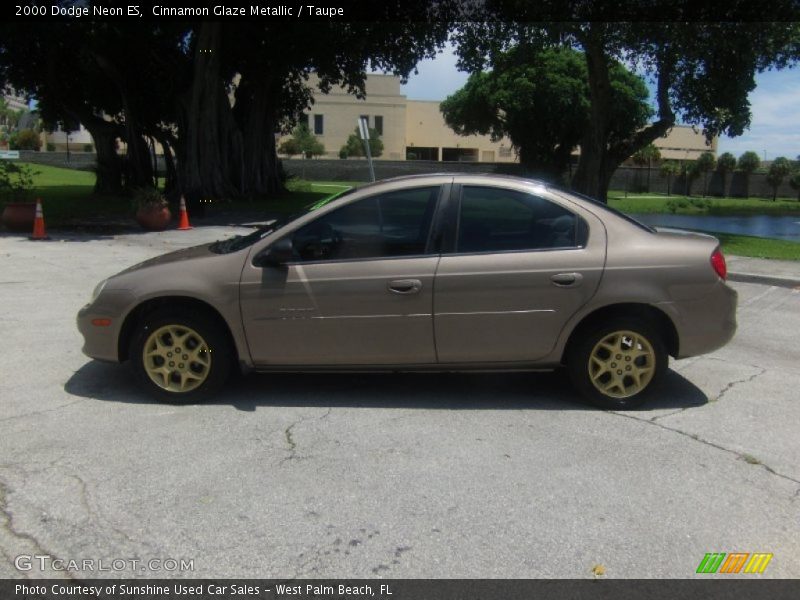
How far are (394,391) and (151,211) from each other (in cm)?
1278

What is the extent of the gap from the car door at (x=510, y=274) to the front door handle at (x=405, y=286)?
0.45ft

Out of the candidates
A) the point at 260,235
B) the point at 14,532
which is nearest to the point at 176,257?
the point at 260,235

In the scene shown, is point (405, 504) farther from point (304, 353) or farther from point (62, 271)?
point (62, 271)

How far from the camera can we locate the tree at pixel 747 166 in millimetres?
53688

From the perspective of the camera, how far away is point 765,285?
10.5 metres

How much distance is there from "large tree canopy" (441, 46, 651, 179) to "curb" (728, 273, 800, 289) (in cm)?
3295

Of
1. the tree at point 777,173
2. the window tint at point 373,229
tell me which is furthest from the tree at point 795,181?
the window tint at point 373,229

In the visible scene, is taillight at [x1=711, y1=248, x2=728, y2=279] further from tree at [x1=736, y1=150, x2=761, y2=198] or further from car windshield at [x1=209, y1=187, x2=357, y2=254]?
tree at [x1=736, y1=150, x2=761, y2=198]

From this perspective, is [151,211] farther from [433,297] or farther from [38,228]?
[433,297]

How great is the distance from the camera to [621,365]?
5004mm

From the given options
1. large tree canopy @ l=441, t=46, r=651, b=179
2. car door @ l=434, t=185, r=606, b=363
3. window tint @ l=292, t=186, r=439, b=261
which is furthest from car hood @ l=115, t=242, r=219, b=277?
large tree canopy @ l=441, t=46, r=651, b=179
